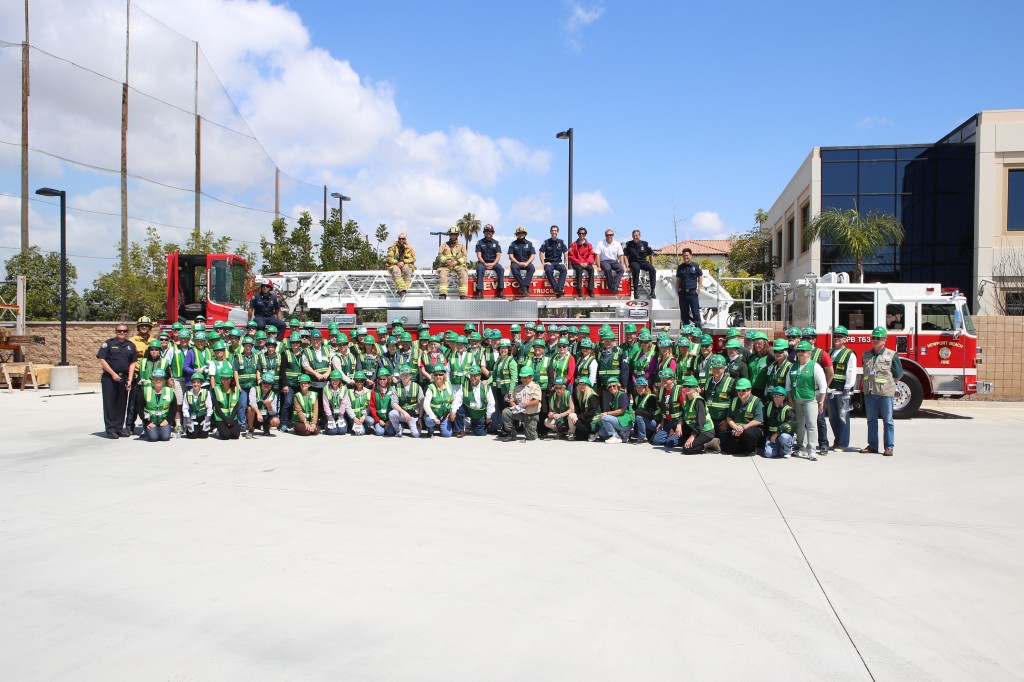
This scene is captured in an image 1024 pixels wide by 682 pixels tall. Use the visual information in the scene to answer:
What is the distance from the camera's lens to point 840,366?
32.4 feet

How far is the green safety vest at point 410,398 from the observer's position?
37.1 ft

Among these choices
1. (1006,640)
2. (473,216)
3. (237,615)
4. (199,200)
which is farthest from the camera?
(473,216)

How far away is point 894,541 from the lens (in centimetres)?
577

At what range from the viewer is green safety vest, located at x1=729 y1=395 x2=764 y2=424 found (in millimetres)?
9586

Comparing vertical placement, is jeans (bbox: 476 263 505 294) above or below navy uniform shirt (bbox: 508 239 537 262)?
below

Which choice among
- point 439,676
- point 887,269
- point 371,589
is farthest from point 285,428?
point 887,269

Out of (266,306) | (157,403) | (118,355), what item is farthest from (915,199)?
(118,355)

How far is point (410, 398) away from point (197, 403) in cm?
314

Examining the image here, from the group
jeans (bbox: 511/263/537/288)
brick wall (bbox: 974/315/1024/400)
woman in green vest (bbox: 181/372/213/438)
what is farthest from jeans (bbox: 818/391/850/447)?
brick wall (bbox: 974/315/1024/400)

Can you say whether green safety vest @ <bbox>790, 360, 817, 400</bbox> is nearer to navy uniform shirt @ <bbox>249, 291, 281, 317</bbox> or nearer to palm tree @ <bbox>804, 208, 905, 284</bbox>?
navy uniform shirt @ <bbox>249, 291, 281, 317</bbox>

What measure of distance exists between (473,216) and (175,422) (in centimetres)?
5695

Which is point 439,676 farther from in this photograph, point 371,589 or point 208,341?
point 208,341

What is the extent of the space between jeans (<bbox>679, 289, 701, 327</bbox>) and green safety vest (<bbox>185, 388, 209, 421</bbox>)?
905 cm

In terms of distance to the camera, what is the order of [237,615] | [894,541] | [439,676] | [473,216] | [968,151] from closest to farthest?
[439,676]
[237,615]
[894,541]
[968,151]
[473,216]
